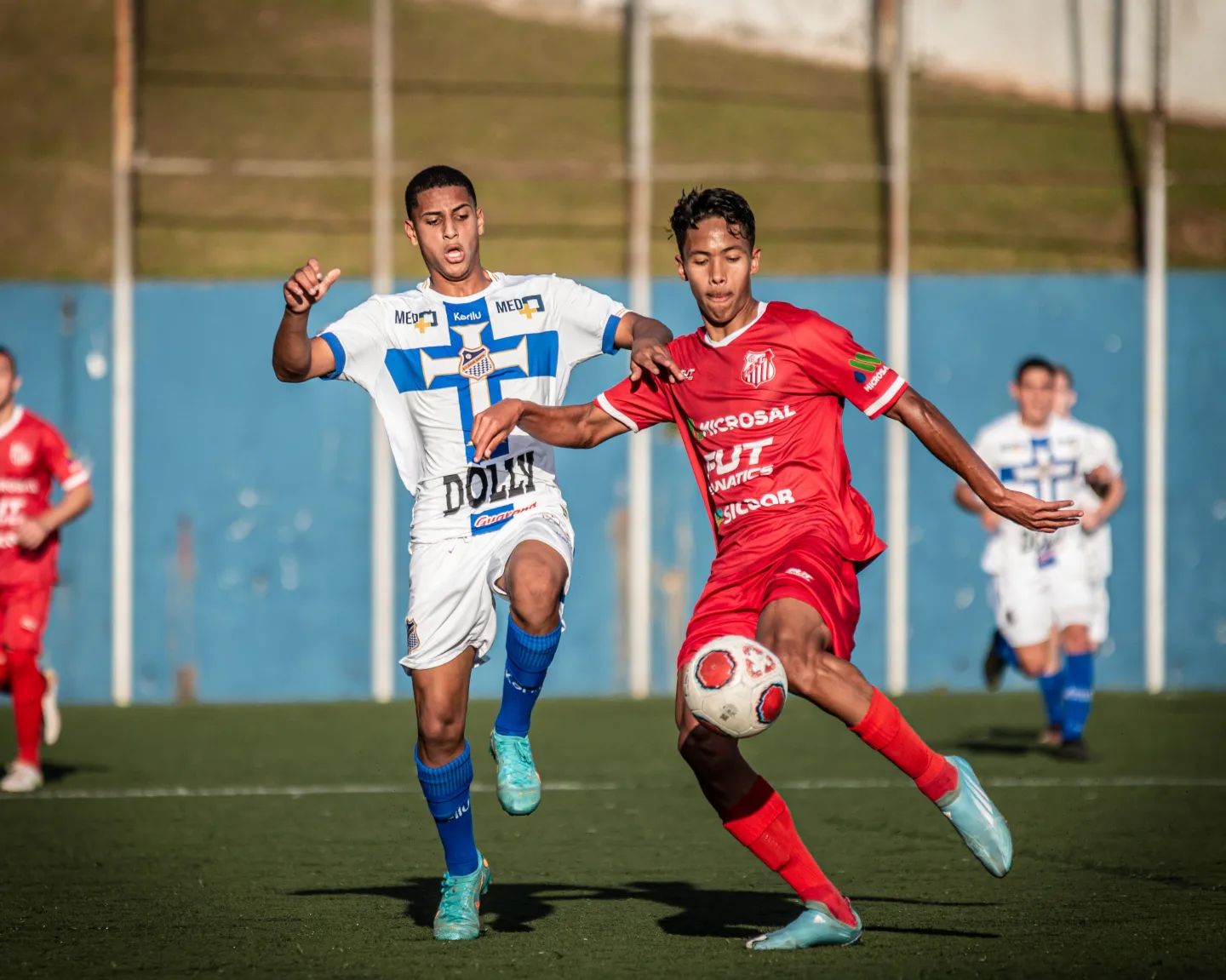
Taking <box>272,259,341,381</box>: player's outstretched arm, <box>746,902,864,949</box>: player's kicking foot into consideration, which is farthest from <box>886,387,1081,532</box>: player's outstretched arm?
<box>272,259,341,381</box>: player's outstretched arm

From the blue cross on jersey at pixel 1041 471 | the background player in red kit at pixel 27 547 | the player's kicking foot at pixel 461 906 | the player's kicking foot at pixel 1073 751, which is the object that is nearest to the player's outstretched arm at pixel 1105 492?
the blue cross on jersey at pixel 1041 471

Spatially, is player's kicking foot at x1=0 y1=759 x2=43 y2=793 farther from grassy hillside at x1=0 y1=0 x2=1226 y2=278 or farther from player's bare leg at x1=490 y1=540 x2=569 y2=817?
grassy hillside at x1=0 y1=0 x2=1226 y2=278

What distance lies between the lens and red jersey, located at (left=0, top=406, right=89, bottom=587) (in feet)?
34.2

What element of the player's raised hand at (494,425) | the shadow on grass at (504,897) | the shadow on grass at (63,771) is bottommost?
the shadow on grass at (63,771)

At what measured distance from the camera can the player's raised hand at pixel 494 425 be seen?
581cm

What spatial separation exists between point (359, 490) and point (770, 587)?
10.1 m

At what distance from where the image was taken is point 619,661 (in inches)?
618

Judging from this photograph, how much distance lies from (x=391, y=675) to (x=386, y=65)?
188 inches

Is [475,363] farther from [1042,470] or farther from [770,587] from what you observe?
[1042,470]

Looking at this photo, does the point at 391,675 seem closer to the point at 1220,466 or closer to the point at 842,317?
the point at 842,317

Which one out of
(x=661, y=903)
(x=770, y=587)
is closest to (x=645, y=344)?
(x=770, y=587)

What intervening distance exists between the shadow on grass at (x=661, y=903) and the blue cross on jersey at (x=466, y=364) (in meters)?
1.49

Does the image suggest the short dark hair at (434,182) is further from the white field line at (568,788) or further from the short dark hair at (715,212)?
the white field line at (568,788)

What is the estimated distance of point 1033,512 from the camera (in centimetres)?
562
